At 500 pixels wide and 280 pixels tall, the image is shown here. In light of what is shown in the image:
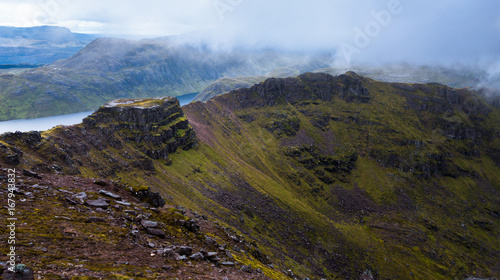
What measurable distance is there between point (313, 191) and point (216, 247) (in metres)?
154

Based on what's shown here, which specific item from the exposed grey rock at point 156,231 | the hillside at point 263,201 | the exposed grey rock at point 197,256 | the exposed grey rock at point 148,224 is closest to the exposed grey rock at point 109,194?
the hillside at point 263,201

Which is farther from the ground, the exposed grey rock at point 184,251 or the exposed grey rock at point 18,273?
the exposed grey rock at point 18,273

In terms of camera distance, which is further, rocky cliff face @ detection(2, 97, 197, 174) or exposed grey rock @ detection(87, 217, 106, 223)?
rocky cliff face @ detection(2, 97, 197, 174)

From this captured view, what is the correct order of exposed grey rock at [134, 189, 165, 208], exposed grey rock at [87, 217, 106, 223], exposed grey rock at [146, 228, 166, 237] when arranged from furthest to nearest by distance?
exposed grey rock at [134, 189, 165, 208] < exposed grey rock at [146, 228, 166, 237] < exposed grey rock at [87, 217, 106, 223]

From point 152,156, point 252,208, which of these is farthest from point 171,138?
point 252,208

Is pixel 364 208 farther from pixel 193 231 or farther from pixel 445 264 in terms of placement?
Answer: pixel 193 231

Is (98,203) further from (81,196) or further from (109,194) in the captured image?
(109,194)

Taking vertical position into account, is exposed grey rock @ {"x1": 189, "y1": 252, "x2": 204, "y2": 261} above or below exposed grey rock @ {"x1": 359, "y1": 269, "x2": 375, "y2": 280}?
above

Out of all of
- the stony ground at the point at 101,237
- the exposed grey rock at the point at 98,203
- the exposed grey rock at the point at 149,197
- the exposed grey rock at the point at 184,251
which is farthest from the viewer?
the exposed grey rock at the point at 149,197

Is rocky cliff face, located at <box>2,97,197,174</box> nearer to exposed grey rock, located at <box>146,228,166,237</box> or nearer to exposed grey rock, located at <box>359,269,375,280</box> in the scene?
exposed grey rock, located at <box>146,228,166,237</box>

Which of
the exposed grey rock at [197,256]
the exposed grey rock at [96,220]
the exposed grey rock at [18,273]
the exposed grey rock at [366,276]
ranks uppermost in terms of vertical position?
the exposed grey rock at [18,273]

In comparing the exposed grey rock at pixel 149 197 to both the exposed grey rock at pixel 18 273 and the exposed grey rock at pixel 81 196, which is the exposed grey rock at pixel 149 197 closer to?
the exposed grey rock at pixel 81 196

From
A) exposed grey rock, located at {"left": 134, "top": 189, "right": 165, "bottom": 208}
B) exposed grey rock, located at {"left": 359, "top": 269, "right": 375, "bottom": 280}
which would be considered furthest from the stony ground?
exposed grey rock, located at {"left": 359, "top": 269, "right": 375, "bottom": 280}

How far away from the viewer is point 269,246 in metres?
106
